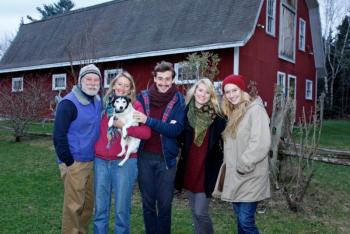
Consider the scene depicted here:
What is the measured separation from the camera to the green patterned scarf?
4340 mm

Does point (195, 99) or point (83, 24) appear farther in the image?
point (83, 24)

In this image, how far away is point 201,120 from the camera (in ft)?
14.3

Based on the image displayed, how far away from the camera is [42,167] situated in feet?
33.1

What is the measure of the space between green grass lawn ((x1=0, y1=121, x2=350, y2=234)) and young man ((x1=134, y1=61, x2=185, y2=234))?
→ 1288 millimetres

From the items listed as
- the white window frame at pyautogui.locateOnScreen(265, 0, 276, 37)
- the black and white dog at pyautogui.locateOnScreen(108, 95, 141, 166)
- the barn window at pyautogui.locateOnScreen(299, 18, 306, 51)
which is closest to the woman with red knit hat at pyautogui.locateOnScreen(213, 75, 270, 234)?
the black and white dog at pyautogui.locateOnScreen(108, 95, 141, 166)

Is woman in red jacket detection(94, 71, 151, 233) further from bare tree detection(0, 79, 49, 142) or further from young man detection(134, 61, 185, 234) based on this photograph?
bare tree detection(0, 79, 49, 142)

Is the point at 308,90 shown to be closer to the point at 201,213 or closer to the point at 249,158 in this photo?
the point at 201,213

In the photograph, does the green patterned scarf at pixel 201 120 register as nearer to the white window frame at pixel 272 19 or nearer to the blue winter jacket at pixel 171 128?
the blue winter jacket at pixel 171 128

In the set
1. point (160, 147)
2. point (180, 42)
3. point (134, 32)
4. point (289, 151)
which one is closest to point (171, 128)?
point (160, 147)

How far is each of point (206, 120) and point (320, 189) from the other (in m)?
4.68

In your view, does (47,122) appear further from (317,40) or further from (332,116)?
(332,116)

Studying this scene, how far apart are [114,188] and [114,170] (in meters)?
0.21

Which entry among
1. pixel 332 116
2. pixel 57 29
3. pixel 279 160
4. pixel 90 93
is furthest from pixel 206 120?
pixel 332 116

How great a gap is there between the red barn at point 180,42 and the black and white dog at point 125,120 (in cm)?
872
